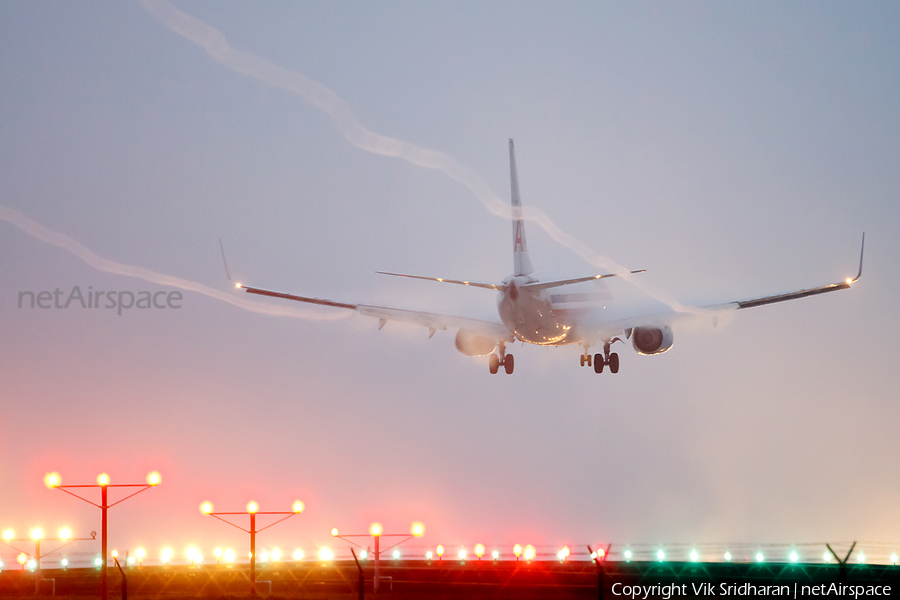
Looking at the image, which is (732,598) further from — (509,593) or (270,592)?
(270,592)

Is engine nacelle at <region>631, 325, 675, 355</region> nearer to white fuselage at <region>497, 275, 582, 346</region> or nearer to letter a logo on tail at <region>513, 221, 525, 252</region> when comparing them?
white fuselage at <region>497, 275, 582, 346</region>

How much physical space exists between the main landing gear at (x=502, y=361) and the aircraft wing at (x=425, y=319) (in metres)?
1.54

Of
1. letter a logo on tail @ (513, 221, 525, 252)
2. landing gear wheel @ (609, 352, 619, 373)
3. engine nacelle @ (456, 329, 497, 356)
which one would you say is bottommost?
landing gear wheel @ (609, 352, 619, 373)

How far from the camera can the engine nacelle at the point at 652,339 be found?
265 ft

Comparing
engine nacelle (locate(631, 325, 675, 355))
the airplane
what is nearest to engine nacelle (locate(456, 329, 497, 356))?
the airplane

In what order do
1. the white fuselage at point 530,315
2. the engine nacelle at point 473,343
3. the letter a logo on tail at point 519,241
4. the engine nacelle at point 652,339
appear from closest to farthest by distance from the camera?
the white fuselage at point 530,315 < the engine nacelle at point 652,339 < the engine nacelle at point 473,343 < the letter a logo on tail at point 519,241

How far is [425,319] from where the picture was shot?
273 ft

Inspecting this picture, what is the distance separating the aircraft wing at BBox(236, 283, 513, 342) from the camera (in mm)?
81312

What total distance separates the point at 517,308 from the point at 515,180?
681 inches

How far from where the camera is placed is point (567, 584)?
243 feet

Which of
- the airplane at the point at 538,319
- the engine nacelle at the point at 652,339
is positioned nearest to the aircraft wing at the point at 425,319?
the airplane at the point at 538,319

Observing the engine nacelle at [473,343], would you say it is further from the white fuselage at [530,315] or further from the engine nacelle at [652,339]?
the engine nacelle at [652,339]

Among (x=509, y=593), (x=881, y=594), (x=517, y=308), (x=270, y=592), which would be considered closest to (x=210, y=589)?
(x=270, y=592)

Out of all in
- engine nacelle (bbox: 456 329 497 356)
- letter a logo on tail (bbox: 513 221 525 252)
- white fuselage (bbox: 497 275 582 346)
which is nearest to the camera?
white fuselage (bbox: 497 275 582 346)
